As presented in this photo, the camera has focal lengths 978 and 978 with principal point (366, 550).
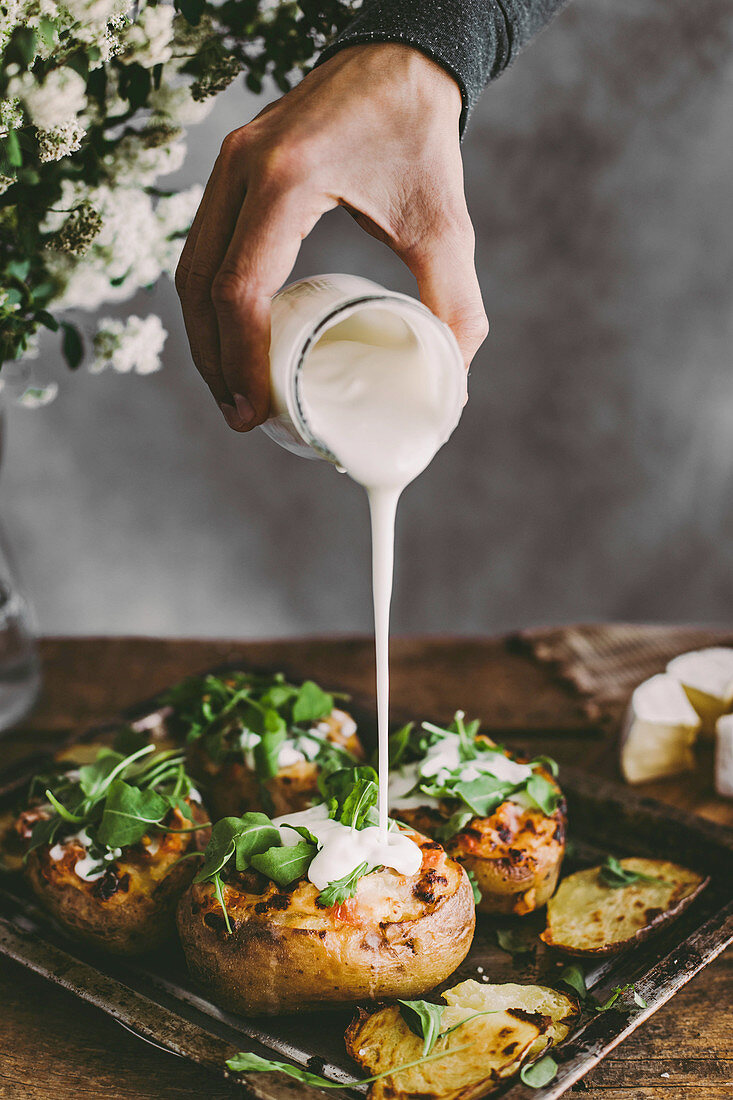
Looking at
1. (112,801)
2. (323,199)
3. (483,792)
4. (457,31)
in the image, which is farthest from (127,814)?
(457,31)

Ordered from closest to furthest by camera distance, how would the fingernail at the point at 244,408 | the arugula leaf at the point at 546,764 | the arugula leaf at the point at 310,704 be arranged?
the fingernail at the point at 244,408 → the arugula leaf at the point at 546,764 → the arugula leaf at the point at 310,704

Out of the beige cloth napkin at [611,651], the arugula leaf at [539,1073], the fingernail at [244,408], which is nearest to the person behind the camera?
the arugula leaf at [539,1073]

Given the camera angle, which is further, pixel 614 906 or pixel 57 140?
pixel 614 906

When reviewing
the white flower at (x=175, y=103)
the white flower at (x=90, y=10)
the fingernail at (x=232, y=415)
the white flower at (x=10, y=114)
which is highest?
the white flower at (x=90, y=10)

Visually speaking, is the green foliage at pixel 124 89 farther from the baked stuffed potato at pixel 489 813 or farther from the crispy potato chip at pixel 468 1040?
the crispy potato chip at pixel 468 1040

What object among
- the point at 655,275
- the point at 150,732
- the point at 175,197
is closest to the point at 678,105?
the point at 655,275

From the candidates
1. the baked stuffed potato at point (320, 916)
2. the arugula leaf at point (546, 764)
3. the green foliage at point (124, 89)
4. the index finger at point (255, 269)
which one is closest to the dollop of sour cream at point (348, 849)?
the baked stuffed potato at point (320, 916)

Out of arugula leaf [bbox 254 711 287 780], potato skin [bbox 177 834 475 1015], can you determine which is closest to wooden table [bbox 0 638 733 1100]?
potato skin [bbox 177 834 475 1015]

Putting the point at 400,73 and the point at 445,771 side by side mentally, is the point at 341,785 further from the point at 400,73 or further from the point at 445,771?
the point at 400,73
